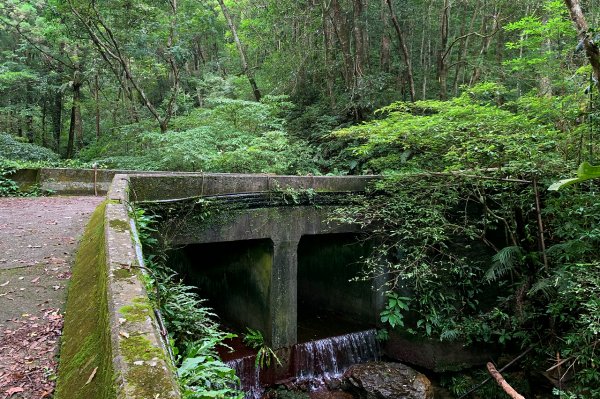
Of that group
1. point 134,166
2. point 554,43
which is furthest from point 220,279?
point 554,43

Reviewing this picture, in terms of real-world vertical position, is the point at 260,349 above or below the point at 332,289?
below

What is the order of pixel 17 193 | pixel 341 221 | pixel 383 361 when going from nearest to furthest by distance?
pixel 341 221 → pixel 383 361 → pixel 17 193

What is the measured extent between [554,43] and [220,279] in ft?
39.3

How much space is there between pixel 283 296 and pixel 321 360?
65.8 inches

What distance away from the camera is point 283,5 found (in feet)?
49.7

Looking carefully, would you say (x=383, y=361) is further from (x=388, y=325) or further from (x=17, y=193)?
(x=17, y=193)

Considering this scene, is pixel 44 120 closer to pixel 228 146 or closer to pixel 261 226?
pixel 228 146

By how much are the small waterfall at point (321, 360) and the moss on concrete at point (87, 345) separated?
480 cm

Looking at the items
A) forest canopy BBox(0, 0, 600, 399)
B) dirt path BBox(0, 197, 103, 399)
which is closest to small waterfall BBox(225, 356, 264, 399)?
forest canopy BBox(0, 0, 600, 399)

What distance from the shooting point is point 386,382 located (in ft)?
24.2

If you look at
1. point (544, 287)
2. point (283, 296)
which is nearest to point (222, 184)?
point (283, 296)

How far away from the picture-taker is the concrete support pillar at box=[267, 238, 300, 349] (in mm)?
7809

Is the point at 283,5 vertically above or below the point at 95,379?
above

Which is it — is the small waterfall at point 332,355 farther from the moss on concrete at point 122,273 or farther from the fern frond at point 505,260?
the moss on concrete at point 122,273
